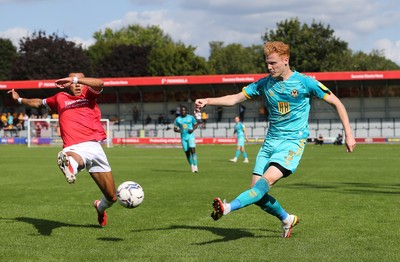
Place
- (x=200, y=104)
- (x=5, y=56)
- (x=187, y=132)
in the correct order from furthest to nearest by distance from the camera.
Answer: (x=5, y=56) → (x=187, y=132) → (x=200, y=104)

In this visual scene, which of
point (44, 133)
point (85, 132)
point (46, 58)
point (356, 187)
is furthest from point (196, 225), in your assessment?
point (46, 58)

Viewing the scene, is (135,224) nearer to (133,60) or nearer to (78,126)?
(78,126)

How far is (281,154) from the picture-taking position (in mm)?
8195

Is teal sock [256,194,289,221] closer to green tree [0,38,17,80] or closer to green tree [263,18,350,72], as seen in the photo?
green tree [263,18,350,72]

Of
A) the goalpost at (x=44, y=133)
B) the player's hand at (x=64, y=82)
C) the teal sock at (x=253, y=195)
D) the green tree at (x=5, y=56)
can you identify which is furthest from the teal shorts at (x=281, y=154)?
the green tree at (x=5, y=56)

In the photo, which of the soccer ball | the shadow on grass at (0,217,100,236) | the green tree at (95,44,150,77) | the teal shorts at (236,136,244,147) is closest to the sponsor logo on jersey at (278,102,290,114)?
the soccer ball

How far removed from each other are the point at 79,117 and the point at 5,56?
3633 inches

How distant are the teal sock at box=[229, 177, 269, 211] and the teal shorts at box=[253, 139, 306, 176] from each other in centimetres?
32

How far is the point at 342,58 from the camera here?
287 ft

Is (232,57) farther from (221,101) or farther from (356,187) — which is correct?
(221,101)

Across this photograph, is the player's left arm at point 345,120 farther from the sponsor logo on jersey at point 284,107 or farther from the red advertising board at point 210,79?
the red advertising board at point 210,79

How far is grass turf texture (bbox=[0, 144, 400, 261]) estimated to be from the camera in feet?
24.9

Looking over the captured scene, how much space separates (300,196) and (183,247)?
681cm

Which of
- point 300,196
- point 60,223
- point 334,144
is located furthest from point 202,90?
point 60,223
